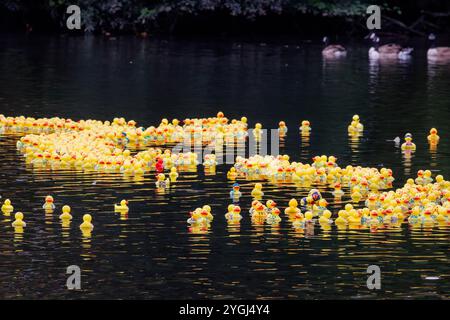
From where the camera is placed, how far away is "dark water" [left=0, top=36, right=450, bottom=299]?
19.5 m

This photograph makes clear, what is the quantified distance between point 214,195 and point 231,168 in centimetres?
242

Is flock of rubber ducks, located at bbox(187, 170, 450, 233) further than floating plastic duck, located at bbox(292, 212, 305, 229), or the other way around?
flock of rubber ducks, located at bbox(187, 170, 450, 233)

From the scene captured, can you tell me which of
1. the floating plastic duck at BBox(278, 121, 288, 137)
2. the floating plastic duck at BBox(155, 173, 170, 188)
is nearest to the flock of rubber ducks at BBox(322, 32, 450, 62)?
the floating plastic duck at BBox(278, 121, 288, 137)

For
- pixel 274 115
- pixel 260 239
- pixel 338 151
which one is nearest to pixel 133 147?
pixel 338 151

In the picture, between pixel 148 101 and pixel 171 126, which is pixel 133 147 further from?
pixel 148 101

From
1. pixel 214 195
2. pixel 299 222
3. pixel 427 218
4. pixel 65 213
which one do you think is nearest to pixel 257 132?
pixel 214 195

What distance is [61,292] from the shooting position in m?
18.8

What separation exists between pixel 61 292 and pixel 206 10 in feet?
163

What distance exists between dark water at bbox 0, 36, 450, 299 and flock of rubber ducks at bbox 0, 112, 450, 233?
1.21 ft

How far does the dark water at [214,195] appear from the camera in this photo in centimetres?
1952

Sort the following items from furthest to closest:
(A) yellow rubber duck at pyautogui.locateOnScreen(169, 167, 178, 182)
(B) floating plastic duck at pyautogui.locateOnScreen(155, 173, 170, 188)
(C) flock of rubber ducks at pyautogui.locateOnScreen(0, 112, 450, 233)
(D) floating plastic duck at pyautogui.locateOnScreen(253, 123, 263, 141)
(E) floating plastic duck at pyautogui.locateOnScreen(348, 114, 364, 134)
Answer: (E) floating plastic duck at pyautogui.locateOnScreen(348, 114, 364, 134), (D) floating plastic duck at pyautogui.locateOnScreen(253, 123, 263, 141), (A) yellow rubber duck at pyautogui.locateOnScreen(169, 167, 178, 182), (B) floating plastic duck at pyautogui.locateOnScreen(155, 173, 170, 188), (C) flock of rubber ducks at pyautogui.locateOnScreen(0, 112, 450, 233)

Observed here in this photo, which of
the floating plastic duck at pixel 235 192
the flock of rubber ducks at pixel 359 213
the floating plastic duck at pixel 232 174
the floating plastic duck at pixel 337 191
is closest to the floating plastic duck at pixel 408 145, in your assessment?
the floating plastic duck at pixel 232 174

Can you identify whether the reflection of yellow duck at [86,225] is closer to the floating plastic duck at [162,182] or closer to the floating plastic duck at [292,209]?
the floating plastic duck at [292,209]

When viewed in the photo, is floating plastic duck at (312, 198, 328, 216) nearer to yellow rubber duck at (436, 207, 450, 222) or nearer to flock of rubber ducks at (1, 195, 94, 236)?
yellow rubber duck at (436, 207, 450, 222)
